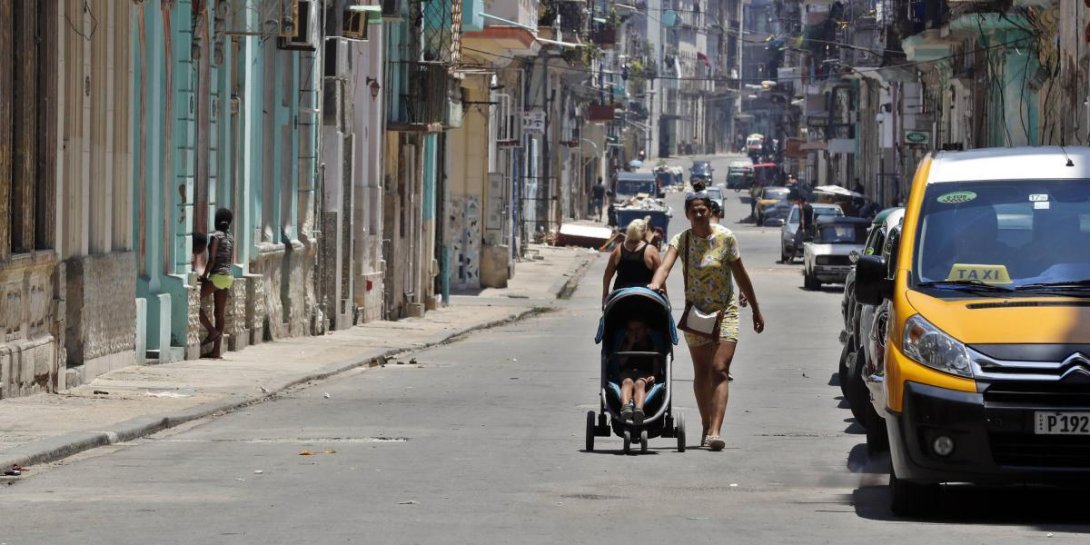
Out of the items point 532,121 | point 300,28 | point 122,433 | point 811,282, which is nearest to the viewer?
point 122,433

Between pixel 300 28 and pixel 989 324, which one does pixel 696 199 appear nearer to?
pixel 989 324

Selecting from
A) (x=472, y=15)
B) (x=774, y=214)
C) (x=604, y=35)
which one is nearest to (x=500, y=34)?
(x=472, y=15)

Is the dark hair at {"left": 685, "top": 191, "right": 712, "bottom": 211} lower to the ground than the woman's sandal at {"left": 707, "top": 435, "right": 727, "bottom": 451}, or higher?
higher

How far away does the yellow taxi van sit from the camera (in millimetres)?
9922

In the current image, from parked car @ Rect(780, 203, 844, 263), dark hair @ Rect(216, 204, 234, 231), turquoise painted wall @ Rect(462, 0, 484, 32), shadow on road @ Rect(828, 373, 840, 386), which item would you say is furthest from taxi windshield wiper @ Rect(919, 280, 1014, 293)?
parked car @ Rect(780, 203, 844, 263)

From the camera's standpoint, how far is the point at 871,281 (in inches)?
429

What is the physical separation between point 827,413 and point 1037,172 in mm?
6333

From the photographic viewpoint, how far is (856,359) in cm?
1616

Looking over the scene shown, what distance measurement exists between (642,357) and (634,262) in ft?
2.19

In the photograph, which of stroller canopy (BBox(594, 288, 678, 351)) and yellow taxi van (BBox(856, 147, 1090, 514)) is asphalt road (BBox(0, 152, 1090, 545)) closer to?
yellow taxi van (BBox(856, 147, 1090, 514))

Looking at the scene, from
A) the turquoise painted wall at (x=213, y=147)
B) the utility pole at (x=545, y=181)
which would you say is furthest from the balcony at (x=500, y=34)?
the utility pole at (x=545, y=181)

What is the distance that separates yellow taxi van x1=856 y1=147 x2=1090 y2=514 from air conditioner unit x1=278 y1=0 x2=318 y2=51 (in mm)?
16219

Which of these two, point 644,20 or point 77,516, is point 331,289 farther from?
point 644,20

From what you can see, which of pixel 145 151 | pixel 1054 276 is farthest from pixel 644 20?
pixel 1054 276
